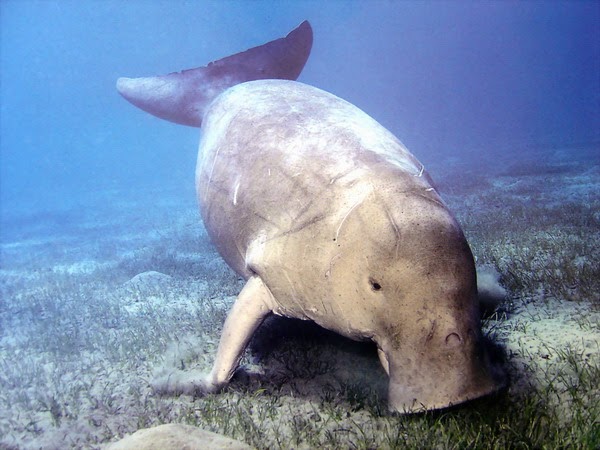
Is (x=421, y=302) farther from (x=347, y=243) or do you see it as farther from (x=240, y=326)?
(x=240, y=326)

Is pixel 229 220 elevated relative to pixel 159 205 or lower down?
elevated

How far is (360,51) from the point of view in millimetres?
86875

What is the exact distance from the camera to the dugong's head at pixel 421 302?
6.15ft

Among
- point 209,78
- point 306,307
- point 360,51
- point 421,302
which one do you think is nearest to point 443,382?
point 421,302

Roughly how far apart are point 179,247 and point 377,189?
31.8 feet

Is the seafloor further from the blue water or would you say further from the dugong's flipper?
the blue water

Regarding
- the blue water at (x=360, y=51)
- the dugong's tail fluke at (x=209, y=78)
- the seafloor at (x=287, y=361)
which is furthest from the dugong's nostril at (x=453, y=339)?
the blue water at (x=360, y=51)

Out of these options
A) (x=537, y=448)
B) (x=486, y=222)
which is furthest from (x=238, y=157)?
(x=486, y=222)

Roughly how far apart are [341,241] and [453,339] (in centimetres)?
81

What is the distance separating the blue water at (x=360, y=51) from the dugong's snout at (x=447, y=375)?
58.6m

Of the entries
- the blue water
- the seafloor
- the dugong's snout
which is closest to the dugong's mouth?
the dugong's snout

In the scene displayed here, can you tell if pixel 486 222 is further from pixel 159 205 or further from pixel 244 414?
pixel 159 205

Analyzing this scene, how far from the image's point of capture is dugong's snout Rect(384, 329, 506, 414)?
6.10 ft

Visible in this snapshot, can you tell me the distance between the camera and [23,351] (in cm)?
564
